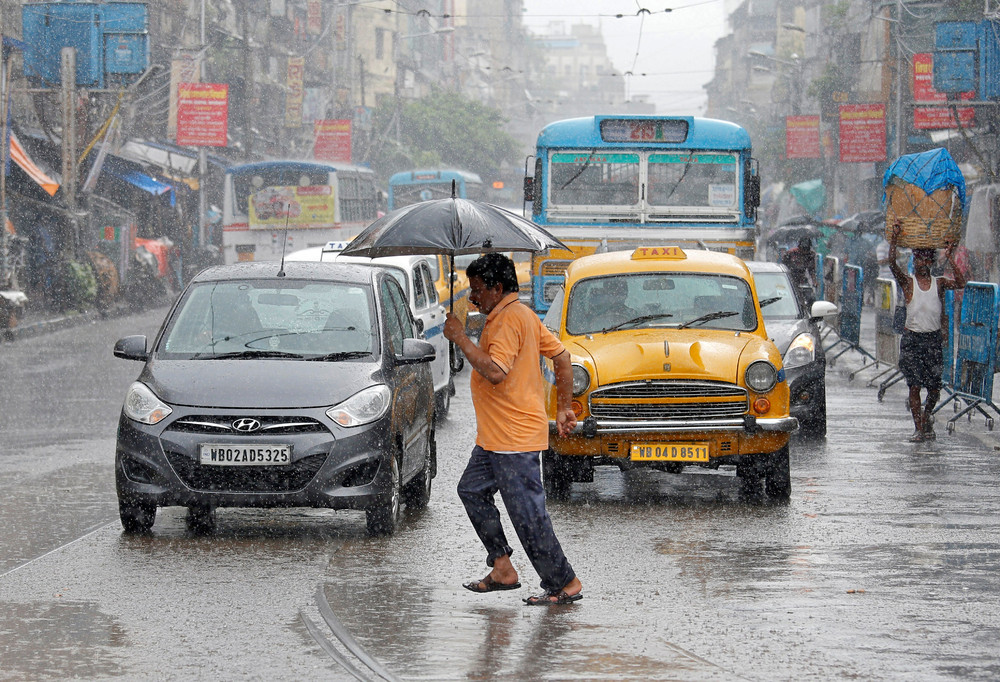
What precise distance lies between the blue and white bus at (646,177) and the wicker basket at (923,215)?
268 centimetres

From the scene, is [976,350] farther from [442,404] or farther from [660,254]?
[442,404]

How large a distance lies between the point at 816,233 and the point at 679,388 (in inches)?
1143

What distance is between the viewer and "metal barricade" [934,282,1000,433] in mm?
14109

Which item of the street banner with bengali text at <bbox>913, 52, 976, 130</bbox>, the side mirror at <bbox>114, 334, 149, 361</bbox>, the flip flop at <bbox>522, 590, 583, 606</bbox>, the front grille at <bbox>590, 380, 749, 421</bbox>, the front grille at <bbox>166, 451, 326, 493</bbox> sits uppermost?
the street banner with bengali text at <bbox>913, 52, 976, 130</bbox>

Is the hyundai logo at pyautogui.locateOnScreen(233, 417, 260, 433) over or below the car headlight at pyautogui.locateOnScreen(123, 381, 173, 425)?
below

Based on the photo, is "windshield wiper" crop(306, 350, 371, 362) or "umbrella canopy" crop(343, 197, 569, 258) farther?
"windshield wiper" crop(306, 350, 371, 362)

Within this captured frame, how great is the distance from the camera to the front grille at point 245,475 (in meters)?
8.63

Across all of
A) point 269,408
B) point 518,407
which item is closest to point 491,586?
point 518,407

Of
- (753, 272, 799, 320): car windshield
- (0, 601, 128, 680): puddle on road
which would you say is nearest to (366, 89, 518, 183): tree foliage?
(753, 272, 799, 320): car windshield

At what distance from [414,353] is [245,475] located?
136cm

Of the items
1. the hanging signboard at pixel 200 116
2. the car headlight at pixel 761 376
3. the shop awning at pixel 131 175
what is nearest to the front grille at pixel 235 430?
the car headlight at pixel 761 376

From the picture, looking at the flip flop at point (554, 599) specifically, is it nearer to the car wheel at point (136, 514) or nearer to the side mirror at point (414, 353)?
the side mirror at point (414, 353)

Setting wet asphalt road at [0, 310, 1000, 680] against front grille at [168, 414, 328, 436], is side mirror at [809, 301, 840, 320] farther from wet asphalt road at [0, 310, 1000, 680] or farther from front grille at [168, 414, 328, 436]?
front grille at [168, 414, 328, 436]

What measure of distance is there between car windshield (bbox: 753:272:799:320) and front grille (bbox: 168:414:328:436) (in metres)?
6.70
